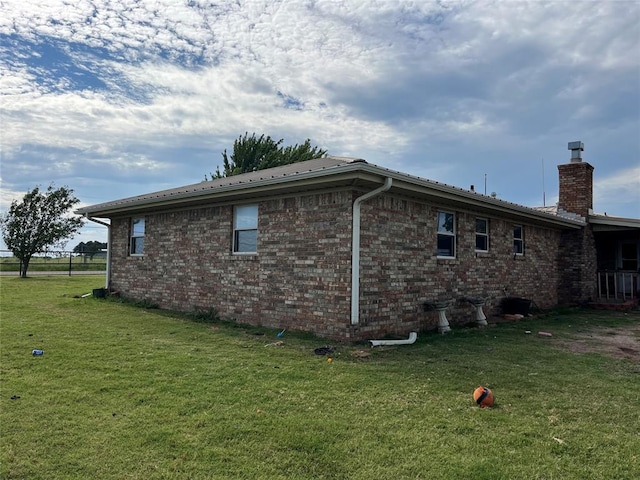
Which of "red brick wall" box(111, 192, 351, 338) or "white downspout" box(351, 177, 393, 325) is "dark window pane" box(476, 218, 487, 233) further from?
"red brick wall" box(111, 192, 351, 338)

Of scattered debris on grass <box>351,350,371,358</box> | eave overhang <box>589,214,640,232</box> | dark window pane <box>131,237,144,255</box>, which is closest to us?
scattered debris on grass <box>351,350,371,358</box>

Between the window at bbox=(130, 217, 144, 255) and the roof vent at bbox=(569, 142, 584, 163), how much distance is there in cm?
1485

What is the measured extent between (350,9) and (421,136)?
21.8 ft

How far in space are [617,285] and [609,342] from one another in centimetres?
895

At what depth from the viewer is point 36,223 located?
2458 centimetres

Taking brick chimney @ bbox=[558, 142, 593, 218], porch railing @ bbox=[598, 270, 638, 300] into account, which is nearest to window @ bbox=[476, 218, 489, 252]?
brick chimney @ bbox=[558, 142, 593, 218]

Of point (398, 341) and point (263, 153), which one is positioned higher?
point (263, 153)

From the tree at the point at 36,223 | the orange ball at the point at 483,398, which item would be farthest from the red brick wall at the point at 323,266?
the tree at the point at 36,223

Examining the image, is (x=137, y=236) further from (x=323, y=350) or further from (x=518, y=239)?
(x=518, y=239)

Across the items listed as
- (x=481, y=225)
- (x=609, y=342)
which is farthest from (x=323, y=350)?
(x=481, y=225)

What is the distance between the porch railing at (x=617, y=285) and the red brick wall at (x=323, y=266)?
5.86 meters

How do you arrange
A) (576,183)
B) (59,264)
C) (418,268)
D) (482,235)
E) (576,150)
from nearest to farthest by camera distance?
(418,268) < (482,235) < (576,183) < (576,150) < (59,264)

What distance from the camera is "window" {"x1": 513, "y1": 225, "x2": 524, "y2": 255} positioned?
1239cm

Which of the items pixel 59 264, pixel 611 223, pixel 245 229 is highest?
pixel 611 223
